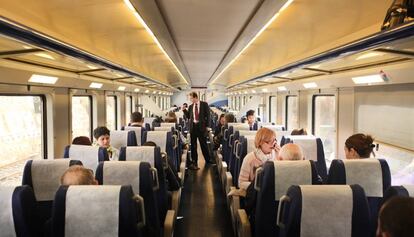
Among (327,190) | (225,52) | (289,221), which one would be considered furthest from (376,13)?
(225,52)

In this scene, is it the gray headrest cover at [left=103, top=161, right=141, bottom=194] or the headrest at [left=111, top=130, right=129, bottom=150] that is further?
the headrest at [left=111, top=130, right=129, bottom=150]

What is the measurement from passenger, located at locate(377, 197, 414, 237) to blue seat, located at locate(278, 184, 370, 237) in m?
0.65

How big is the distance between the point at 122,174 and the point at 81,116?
4761 mm

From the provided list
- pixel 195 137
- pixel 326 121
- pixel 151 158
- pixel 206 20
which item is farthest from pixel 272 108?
pixel 151 158

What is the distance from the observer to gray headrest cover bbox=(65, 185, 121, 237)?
1.97 meters

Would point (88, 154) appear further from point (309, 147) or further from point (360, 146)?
point (360, 146)

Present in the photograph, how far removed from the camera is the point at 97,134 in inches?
182

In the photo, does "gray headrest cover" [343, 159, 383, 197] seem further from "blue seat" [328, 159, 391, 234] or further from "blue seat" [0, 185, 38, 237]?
"blue seat" [0, 185, 38, 237]

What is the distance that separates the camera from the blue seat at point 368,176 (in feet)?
9.23

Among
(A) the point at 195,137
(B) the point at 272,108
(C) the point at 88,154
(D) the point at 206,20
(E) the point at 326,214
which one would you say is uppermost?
(D) the point at 206,20

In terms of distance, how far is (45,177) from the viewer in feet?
9.72

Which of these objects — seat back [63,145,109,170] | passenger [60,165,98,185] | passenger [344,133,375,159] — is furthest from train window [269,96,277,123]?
passenger [60,165,98,185]

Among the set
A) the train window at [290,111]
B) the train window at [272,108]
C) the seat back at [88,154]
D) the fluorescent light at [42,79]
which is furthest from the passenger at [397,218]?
the train window at [272,108]

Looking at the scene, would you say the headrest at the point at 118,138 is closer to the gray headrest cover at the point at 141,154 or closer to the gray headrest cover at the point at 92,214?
the gray headrest cover at the point at 141,154
